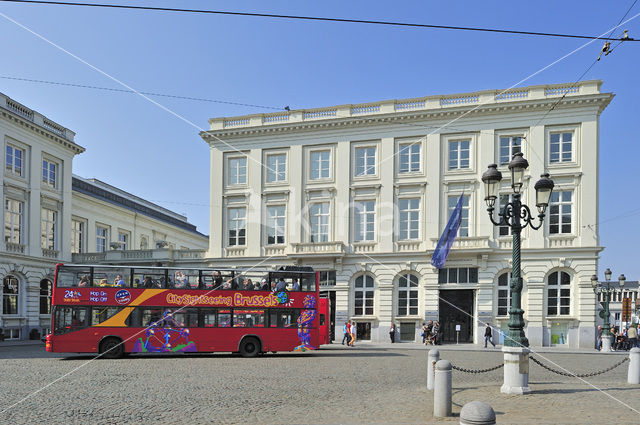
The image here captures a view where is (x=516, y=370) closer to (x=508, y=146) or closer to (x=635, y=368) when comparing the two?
(x=635, y=368)

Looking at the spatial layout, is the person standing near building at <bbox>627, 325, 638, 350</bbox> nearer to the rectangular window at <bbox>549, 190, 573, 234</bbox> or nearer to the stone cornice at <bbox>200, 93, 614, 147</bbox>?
the rectangular window at <bbox>549, 190, 573, 234</bbox>

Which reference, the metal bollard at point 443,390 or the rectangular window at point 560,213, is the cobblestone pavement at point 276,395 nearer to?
the metal bollard at point 443,390

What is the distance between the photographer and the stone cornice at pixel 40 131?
3728cm

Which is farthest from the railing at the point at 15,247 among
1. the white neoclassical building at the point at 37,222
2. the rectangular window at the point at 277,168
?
the rectangular window at the point at 277,168

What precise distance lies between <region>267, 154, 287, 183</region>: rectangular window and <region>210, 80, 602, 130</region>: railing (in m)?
2.39

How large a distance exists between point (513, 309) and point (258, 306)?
1326cm

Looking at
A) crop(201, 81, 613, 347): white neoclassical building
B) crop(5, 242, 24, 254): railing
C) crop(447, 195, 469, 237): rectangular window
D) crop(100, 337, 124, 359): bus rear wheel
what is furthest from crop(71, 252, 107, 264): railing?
crop(447, 195, 469, 237): rectangular window

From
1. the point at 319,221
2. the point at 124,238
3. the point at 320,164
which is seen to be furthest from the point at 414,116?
the point at 124,238

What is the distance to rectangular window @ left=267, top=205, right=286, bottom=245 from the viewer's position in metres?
39.7

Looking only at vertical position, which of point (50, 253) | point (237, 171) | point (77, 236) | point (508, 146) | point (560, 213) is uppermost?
point (508, 146)

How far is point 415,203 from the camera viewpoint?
37.6m

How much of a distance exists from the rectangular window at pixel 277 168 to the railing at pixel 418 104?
7.86 feet

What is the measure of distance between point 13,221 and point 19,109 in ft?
24.2

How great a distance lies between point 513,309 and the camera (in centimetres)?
1381
